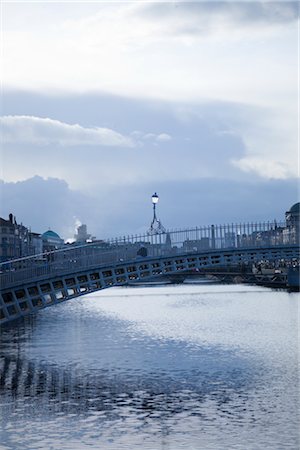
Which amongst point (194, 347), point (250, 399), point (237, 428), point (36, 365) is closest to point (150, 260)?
point (194, 347)

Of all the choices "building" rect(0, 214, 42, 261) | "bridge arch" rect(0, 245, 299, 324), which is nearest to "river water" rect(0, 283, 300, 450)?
"bridge arch" rect(0, 245, 299, 324)

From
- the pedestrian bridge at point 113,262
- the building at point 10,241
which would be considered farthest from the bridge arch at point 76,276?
the building at point 10,241

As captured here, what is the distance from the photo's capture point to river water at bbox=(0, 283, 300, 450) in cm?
3303

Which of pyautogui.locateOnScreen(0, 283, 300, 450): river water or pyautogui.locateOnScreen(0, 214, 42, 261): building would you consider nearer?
pyautogui.locateOnScreen(0, 283, 300, 450): river water

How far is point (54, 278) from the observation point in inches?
2408

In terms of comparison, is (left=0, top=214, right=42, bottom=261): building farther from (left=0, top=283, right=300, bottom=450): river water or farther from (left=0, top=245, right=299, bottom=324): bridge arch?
(left=0, top=245, right=299, bottom=324): bridge arch

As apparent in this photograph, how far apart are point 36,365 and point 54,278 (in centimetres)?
969

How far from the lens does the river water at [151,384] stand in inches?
1300

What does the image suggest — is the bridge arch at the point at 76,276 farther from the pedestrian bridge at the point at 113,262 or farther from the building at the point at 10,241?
the building at the point at 10,241

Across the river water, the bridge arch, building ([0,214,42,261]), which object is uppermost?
building ([0,214,42,261])

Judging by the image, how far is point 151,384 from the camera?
44.3m

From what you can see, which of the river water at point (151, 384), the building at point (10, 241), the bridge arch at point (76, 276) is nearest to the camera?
the river water at point (151, 384)

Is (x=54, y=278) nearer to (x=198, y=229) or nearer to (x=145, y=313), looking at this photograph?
(x=198, y=229)


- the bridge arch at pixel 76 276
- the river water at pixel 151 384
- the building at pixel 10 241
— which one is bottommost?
the river water at pixel 151 384
